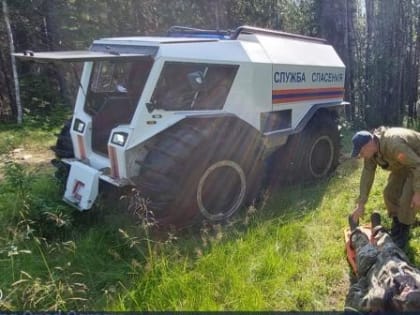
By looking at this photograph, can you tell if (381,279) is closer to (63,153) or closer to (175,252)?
(175,252)

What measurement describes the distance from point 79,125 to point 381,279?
328 centimetres

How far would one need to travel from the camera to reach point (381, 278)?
244cm

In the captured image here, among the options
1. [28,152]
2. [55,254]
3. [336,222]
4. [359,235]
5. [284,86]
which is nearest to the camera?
[359,235]

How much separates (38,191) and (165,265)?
2396 mm

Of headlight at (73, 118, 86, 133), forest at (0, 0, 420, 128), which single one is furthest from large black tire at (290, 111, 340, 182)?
forest at (0, 0, 420, 128)

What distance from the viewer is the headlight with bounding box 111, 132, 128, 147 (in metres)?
3.51

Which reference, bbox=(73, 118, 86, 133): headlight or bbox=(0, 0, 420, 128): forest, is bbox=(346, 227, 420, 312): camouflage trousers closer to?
bbox=(73, 118, 86, 133): headlight

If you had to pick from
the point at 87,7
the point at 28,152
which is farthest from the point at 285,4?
the point at 28,152

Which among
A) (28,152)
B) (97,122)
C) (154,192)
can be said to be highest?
(97,122)

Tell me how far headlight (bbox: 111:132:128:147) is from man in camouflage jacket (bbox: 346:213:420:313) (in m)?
2.13

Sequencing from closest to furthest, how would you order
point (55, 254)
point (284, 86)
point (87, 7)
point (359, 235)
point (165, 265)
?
point (165, 265) < point (359, 235) < point (55, 254) < point (284, 86) < point (87, 7)

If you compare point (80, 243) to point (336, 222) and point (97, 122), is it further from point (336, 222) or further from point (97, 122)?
point (336, 222)

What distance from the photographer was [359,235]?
3.16 m

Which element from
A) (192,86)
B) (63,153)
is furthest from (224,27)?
(192,86)
